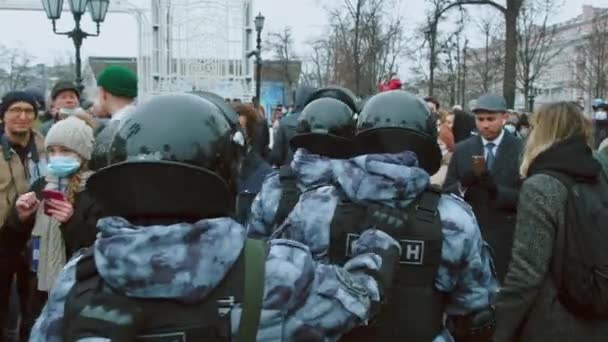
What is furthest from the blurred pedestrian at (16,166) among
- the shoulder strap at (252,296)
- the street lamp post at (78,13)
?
the street lamp post at (78,13)

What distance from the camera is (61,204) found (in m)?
4.29

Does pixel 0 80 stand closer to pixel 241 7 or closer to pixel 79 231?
pixel 241 7

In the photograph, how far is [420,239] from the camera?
3.06m

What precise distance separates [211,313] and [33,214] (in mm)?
3401

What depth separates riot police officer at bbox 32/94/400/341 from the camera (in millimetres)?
1930

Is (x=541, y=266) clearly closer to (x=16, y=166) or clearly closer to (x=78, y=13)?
(x=16, y=166)

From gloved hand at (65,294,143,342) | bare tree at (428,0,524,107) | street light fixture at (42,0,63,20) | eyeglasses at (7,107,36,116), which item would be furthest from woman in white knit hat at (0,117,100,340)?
bare tree at (428,0,524,107)

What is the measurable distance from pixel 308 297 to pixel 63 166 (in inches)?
110

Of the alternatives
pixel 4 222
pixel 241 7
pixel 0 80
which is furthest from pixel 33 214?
pixel 0 80

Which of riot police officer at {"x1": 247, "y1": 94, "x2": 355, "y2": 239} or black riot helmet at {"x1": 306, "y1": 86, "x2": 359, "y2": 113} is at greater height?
black riot helmet at {"x1": 306, "y1": 86, "x2": 359, "y2": 113}

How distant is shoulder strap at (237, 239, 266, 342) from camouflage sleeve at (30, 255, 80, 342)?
1.39 feet

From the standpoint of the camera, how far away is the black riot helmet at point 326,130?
4.80 metres

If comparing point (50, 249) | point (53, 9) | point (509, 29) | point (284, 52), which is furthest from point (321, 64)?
point (50, 249)

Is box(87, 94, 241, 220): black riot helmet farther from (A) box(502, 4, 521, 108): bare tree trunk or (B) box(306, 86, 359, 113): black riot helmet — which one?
(A) box(502, 4, 521, 108): bare tree trunk
